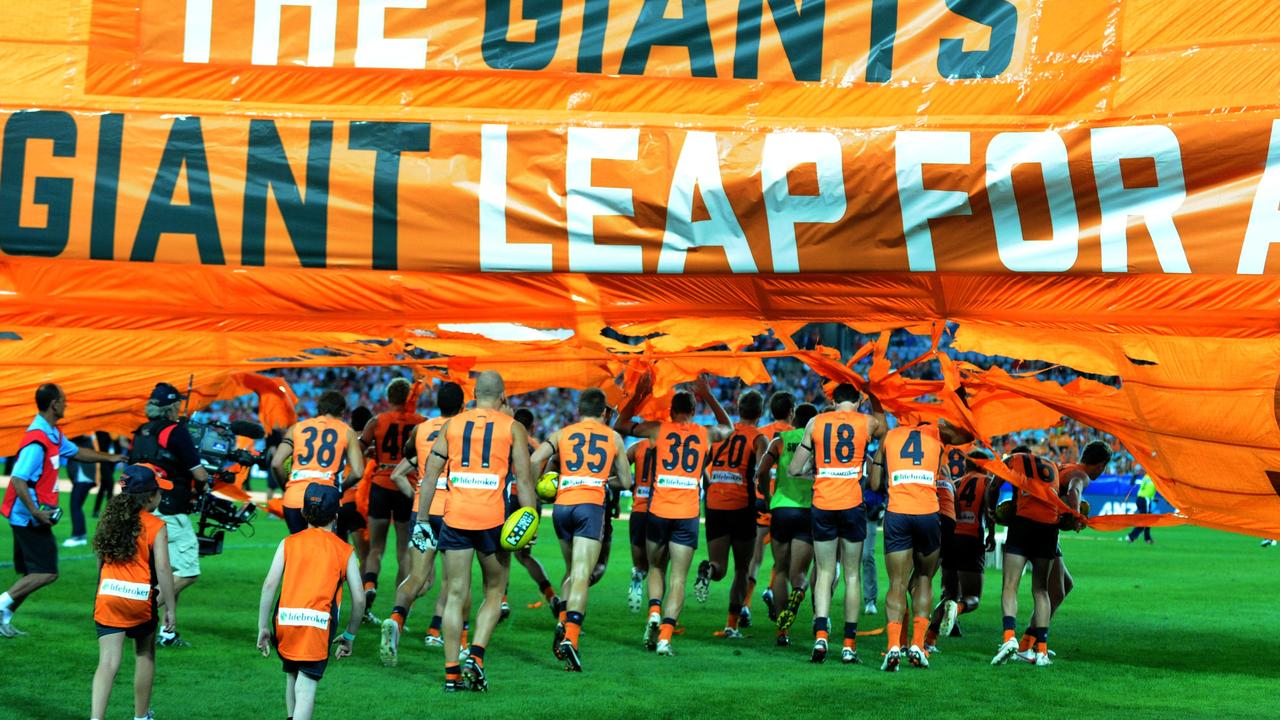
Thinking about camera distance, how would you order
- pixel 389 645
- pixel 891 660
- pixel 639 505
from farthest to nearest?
pixel 639 505, pixel 891 660, pixel 389 645

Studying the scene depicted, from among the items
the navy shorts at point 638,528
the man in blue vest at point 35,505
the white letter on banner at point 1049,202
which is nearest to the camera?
the white letter on banner at point 1049,202

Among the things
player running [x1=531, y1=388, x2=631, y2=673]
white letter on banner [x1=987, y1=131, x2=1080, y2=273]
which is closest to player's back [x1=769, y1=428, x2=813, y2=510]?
player running [x1=531, y1=388, x2=631, y2=673]

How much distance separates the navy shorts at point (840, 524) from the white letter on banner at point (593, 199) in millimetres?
6489

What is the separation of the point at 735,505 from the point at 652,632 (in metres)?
1.55

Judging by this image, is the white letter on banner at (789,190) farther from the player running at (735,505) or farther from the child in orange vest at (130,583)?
the player running at (735,505)

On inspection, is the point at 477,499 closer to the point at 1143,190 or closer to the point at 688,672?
the point at 688,672

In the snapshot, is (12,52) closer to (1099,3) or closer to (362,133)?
(362,133)

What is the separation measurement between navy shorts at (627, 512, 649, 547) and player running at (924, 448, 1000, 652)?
2941mm

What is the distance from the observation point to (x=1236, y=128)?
15.1 feet

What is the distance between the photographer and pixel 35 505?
33.3 feet

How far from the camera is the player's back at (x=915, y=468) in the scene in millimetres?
10555

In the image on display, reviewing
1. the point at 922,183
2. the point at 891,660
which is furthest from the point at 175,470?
the point at 922,183

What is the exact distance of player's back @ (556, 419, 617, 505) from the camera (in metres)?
10.4

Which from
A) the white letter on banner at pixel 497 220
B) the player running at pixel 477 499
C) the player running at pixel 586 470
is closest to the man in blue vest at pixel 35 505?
the player running at pixel 477 499
